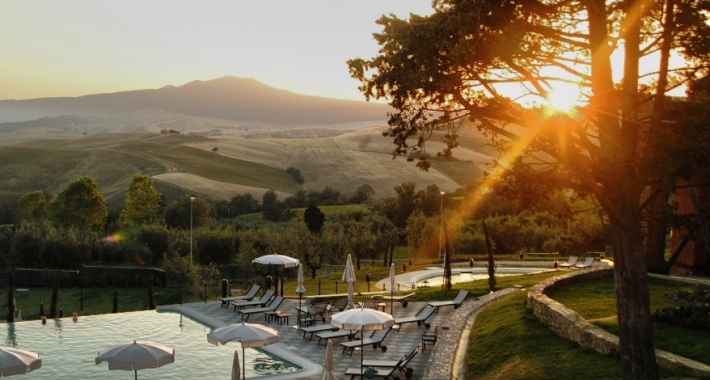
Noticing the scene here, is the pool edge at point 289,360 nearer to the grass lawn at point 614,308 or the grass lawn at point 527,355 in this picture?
the grass lawn at point 527,355

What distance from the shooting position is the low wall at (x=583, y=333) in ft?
38.6

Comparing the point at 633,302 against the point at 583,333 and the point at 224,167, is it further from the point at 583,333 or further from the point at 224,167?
the point at 224,167

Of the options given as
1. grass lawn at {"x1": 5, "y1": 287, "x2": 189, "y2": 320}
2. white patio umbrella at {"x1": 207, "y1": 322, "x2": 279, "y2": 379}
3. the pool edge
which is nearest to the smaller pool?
grass lawn at {"x1": 5, "y1": 287, "x2": 189, "y2": 320}

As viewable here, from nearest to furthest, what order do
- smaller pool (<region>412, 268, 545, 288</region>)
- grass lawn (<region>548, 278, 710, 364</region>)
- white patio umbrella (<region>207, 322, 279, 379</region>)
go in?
grass lawn (<region>548, 278, 710, 364</region>)
white patio umbrella (<region>207, 322, 279, 379</region>)
smaller pool (<region>412, 268, 545, 288</region>)

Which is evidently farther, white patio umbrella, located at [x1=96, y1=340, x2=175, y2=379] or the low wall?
white patio umbrella, located at [x1=96, y1=340, x2=175, y2=379]

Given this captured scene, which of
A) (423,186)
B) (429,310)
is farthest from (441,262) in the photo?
(423,186)

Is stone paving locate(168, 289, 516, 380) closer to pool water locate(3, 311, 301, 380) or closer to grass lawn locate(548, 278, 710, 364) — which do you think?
pool water locate(3, 311, 301, 380)

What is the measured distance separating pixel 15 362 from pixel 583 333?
12.0 m

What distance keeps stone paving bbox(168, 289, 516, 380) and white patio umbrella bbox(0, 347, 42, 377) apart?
6586 mm

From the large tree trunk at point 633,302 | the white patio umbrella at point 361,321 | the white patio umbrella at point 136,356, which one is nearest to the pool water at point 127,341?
the white patio umbrella at point 361,321

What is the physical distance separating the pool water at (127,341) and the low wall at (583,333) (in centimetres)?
A: 709

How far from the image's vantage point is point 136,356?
42.3 feet

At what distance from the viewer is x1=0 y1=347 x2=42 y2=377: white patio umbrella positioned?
12258 millimetres

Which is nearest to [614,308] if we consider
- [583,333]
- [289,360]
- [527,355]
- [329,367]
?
[583,333]
